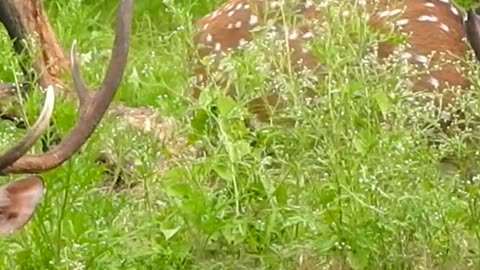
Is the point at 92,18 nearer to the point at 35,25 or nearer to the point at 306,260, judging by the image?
the point at 35,25

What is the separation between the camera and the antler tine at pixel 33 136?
4531 millimetres

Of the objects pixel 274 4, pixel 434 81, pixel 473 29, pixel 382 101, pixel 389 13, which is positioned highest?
pixel 473 29

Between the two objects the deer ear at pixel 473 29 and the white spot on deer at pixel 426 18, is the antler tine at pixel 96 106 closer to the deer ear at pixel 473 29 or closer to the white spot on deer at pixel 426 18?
the deer ear at pixel 473 29

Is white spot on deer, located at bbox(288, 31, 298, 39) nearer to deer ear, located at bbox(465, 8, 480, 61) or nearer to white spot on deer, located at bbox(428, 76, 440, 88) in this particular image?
white spot on deer, located at bbox(428, 76, 440, 88)

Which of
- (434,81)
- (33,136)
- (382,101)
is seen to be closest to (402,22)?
(434,81)

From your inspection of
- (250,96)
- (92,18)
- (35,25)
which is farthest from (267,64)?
(92,18)

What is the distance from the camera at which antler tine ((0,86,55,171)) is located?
453cm

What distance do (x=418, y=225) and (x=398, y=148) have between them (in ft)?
0.82

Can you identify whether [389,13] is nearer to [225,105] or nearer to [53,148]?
[225,105]

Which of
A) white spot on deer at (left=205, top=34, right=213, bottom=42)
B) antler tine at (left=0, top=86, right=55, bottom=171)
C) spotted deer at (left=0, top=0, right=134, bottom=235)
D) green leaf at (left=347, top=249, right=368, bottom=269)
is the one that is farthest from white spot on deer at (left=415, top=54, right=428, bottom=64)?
antler tine at (left=0, top=86, right=55, bottom=171)

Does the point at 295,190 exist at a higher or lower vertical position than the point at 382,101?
lower

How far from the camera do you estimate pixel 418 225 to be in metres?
5.13

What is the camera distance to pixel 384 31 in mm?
6148

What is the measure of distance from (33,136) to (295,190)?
3.48 ft
